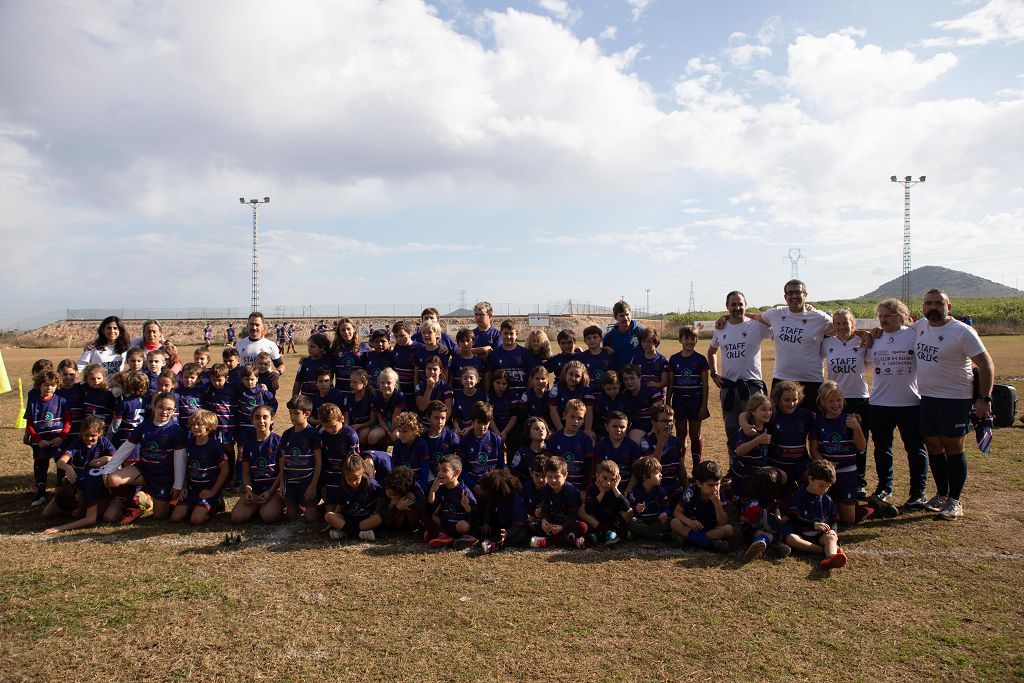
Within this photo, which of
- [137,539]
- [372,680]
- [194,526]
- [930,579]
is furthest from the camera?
[194,526]

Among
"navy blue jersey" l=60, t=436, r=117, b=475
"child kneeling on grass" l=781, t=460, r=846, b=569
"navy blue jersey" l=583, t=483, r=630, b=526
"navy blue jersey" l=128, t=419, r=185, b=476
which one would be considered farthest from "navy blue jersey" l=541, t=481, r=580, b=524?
"navy blue jersey" l=60, t=436, r=117, b=475

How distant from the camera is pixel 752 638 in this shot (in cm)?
339

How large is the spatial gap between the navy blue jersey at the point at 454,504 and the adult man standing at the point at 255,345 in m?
3.28

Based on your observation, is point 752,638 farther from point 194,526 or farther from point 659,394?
point 194,526

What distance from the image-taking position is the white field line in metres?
4.58

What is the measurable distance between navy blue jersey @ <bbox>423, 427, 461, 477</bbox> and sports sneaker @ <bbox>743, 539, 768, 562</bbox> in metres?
2.58

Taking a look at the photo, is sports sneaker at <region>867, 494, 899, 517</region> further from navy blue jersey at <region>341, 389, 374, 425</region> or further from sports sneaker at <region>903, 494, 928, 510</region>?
navy blue jersey at <region>341, 389, 374, 425</region>

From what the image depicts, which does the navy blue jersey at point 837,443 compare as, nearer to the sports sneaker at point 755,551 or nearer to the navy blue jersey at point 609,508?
the sports sneaker at point 755,551

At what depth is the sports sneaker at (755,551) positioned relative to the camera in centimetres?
452

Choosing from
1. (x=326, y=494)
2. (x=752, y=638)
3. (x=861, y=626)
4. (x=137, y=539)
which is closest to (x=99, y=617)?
(x=137, y=539)

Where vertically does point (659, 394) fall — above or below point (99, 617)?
above

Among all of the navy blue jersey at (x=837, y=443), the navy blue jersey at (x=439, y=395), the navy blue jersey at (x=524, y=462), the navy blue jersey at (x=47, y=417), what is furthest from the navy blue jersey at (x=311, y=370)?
the navy blue jersey at (x=837, y=443)

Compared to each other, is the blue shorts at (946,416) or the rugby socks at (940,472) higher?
the blue shorts at (946,416)

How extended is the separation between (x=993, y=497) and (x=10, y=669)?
7.86m
